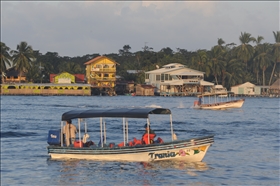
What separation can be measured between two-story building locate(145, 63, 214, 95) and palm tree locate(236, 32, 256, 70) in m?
11.7

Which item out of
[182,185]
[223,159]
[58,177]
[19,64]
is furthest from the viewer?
[19,64]

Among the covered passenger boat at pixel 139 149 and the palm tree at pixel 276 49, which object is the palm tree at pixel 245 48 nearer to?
the palm tree at pixel 276 49

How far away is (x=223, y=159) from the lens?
2328 cm

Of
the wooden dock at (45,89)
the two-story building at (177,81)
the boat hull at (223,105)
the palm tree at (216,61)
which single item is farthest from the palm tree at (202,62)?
the boat hull at (223,105)

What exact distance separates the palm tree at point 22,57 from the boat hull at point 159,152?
82.6 meters

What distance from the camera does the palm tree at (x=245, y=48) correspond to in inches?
4318

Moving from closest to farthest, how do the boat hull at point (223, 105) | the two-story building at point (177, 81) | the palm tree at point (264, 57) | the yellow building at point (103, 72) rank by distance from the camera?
A: the boat hull at point (223, 105) → the two-story building at point (177, 81) → the yellow building at point (103, 72) → the palm tree at point (264, 57)

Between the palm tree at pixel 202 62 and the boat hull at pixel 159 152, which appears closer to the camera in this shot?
the boat hull at pixel 159 152

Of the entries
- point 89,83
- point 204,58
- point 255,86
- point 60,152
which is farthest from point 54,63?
point 60,152

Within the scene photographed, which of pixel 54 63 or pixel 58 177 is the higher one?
pixel 54 63

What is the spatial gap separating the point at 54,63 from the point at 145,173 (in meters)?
110

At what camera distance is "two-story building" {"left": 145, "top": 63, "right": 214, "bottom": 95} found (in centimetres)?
10125

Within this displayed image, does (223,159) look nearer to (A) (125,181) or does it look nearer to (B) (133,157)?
(B) (133,157)

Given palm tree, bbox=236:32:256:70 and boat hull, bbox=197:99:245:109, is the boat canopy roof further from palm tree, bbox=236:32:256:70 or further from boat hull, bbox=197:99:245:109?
palm tree, bbox=236:32:256:70
